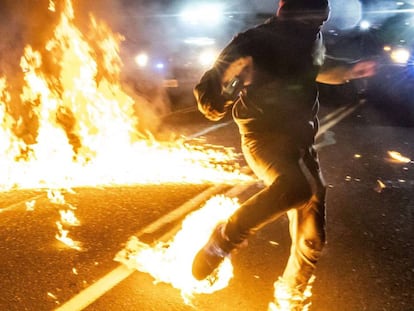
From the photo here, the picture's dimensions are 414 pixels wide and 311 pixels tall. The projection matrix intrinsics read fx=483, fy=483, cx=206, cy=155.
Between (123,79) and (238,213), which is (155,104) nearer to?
(123,79)

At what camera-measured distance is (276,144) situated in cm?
275

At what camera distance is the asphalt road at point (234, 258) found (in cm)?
328

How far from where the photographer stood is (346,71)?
10.7ft

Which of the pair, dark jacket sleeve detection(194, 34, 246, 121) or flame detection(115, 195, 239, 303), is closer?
dark jacket sleeve detection(194, 34, 246, 121)

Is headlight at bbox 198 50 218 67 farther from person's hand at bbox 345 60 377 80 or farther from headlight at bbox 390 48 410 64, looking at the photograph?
person's hand at bbox 345 60 377 80

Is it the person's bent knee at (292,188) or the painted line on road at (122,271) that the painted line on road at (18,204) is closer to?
the painted line on road at (122,271)

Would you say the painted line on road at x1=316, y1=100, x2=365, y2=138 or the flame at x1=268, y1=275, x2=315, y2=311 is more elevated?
the flame at x1=268, y1=275, x2=315, y2=311

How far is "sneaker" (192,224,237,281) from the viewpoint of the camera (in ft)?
9.28

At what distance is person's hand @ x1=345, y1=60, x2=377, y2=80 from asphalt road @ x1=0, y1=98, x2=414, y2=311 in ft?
4.99

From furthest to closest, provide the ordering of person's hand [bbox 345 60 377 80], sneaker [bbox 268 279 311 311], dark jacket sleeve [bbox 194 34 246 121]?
1. person's hand [bbox 345 60 377 80]
2. sneaker [bbox 268 279 311 311]
3. dark jacket sleeve [bbox 194 34 246 121]

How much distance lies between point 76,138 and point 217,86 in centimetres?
409

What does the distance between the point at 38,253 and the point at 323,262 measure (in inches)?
89.9

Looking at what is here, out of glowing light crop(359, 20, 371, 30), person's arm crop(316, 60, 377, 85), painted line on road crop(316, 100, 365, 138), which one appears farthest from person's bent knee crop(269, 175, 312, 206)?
glowing light crop(359, 20, 371, 30)

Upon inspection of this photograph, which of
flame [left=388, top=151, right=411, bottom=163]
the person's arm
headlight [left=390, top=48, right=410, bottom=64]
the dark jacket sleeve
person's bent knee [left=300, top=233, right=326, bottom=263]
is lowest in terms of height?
flame [left=388, top=151, right=411, bottom=163]
